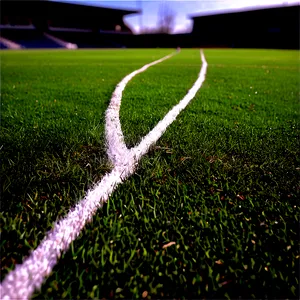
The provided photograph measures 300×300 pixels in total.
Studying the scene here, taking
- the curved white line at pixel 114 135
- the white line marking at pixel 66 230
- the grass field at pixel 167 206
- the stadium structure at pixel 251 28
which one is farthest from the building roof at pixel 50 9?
the white line marking at pixel 66 230

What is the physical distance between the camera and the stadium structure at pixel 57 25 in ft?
146

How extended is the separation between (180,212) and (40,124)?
2057mm

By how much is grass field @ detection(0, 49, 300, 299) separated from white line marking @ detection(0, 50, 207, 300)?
1.9 inches

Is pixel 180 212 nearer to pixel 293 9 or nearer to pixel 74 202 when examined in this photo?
pixel 74 202

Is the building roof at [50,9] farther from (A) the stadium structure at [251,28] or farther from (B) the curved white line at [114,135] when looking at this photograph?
(B) the curved white line at [114,135]

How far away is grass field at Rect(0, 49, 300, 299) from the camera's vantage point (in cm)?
117

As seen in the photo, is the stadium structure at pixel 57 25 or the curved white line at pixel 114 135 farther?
the stadium structure at pixel 57 25

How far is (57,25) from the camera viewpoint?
52.6 meters

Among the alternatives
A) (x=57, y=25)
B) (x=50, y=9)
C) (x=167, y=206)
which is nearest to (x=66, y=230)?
(x=167, y=206)

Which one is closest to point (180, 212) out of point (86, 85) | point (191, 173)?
point (191, 173)

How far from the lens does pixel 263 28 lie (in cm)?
4747

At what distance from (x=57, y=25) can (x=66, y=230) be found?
199ft

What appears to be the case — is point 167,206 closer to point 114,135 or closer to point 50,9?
point 114,135

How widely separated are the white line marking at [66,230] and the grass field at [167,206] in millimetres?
48
